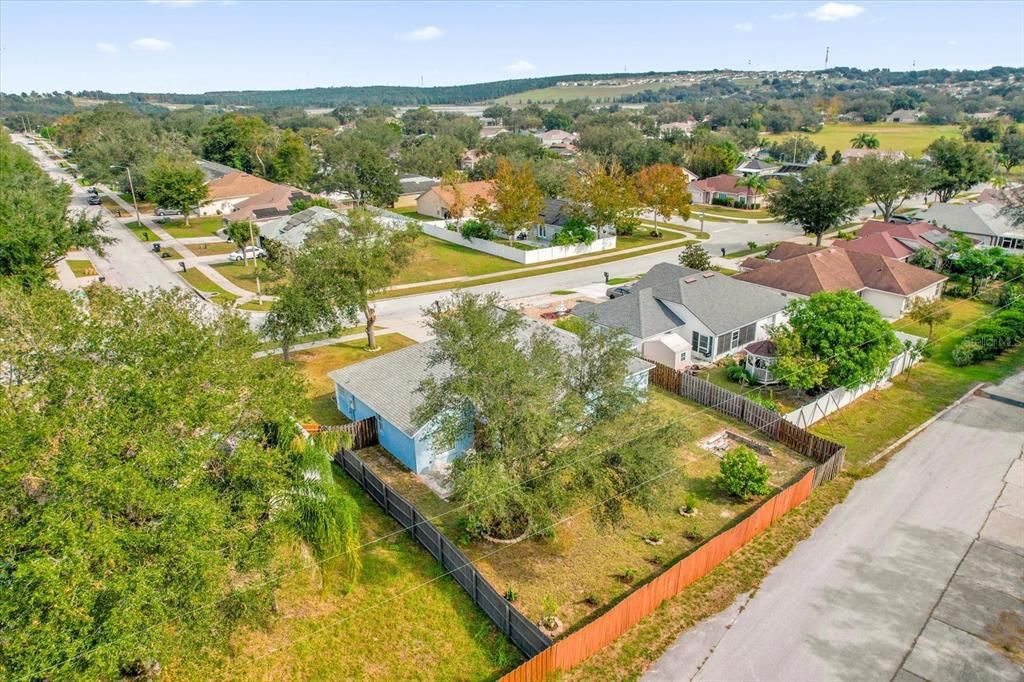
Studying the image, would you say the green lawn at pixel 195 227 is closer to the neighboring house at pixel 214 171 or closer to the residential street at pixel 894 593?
the neighboring house at pixel 214 171

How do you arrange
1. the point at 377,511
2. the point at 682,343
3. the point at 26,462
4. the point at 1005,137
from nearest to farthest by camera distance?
the point at 26,462 → the point at 377,511 → the point at 682,343 → the point at 1005,137

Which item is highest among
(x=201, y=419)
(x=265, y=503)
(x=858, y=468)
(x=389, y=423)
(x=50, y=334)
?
(x=50, y=334)

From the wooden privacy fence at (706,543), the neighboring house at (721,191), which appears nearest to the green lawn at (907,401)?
the wooden privacy fence at (706,543)

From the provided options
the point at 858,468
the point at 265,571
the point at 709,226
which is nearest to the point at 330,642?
the point at 265,571

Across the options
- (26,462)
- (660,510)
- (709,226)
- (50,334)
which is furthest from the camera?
(709,226)

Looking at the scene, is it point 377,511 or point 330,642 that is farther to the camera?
point 377,511

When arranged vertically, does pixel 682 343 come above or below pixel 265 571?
below

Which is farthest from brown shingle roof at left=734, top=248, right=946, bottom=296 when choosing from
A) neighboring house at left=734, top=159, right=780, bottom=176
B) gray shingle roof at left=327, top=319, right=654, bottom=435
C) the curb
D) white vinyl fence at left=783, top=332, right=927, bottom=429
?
neighboring house at left=734, top=159, right=780, bottom=176

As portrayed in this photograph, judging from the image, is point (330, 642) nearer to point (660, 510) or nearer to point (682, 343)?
point (660, 510)
